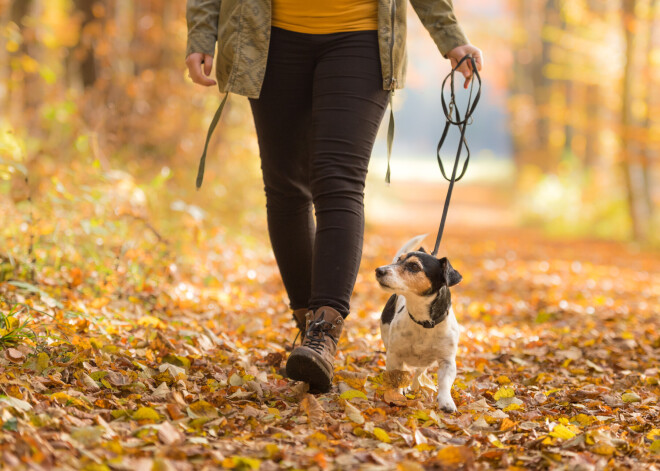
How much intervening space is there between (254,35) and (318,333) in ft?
4.39

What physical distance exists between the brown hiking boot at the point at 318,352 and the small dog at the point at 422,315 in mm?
298

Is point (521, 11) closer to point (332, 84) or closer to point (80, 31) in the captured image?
point (80, 31)

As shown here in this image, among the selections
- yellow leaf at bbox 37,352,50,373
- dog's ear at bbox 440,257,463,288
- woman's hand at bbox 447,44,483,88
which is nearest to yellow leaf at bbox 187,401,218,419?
yellow leaf at bbox 37,352,50,373

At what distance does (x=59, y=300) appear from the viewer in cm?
388

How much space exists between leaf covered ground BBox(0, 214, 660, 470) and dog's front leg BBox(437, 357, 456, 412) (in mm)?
63

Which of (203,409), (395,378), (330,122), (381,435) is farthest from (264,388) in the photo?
(330,122)

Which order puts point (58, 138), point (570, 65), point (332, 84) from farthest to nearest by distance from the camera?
point (570, 65)
point (58, 138)
point (332, 84)

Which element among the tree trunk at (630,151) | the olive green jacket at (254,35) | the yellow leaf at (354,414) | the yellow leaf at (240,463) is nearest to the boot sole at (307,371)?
the yellow leaf at (354,414)

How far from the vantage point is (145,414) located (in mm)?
2389

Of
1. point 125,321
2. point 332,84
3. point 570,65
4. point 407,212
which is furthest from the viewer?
point 407,212

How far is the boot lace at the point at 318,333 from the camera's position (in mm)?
2793

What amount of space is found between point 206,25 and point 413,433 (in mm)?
2032

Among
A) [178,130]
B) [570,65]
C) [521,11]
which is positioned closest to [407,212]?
[570,65]

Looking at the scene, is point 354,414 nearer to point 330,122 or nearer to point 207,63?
point 330,122
